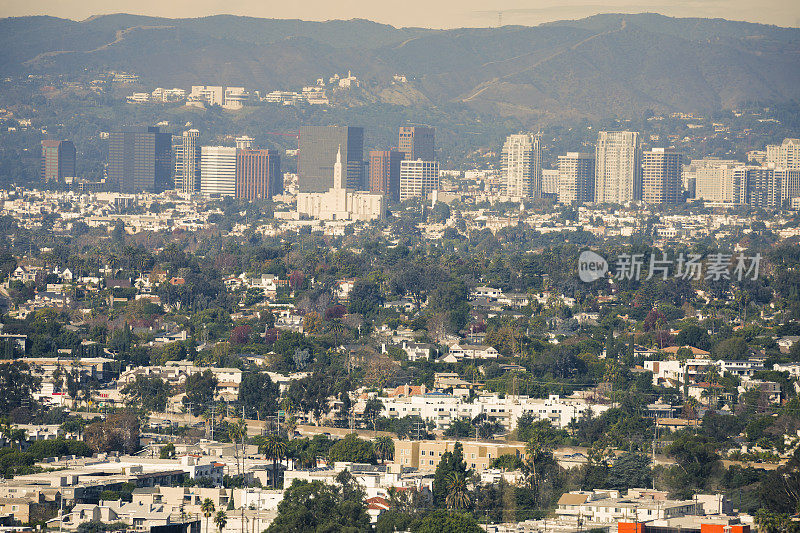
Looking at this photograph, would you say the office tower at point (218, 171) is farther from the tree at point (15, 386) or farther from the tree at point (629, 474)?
the tree at point (629, 474)

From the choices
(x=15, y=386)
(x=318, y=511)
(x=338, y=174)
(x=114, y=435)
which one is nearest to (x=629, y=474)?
(x=318, y=511)

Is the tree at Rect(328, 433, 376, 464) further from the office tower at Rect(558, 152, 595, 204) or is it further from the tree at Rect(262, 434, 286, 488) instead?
the office tower at Rect(558, 152, 595, 204)

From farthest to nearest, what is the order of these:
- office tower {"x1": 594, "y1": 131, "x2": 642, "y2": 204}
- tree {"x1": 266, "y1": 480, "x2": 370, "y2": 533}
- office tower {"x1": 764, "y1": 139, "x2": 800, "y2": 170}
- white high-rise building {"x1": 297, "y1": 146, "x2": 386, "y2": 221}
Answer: office tower {"x1": 764, "y1": 139, "x2": 800, "y2": 170} < office tower {"x1": 594, "y1": 131, "x2": 642, "y2": 204} < white high-rise building {"x1": 297, "y1": 146, "x2": 386, "y2": 221} < tree {"x1": 266, "y1": 480, "x2": 370, "y2": 533}

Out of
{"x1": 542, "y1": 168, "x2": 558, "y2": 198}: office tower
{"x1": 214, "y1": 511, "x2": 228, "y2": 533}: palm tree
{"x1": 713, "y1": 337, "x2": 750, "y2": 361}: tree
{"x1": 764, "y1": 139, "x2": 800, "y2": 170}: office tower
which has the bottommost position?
{"x1": 214, "y1": 511, "x2": 228, "y2": 533}: palm tree

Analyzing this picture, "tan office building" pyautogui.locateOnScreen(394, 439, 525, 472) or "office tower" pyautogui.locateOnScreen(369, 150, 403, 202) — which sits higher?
"office tower" pyautogui.locateOnScreen(369, 150, 403, 202)

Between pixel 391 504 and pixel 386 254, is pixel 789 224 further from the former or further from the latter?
pixel 391 504

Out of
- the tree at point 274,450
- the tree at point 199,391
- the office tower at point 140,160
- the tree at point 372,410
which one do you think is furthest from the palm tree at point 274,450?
the office tower at point 140,160

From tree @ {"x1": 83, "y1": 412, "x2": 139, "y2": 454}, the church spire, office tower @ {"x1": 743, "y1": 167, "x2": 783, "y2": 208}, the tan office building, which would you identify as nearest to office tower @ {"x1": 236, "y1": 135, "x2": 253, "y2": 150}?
the church spire

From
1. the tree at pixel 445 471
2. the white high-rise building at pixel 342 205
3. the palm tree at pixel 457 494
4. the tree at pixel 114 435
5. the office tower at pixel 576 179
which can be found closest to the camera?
the palm tree at pixel 457 494
